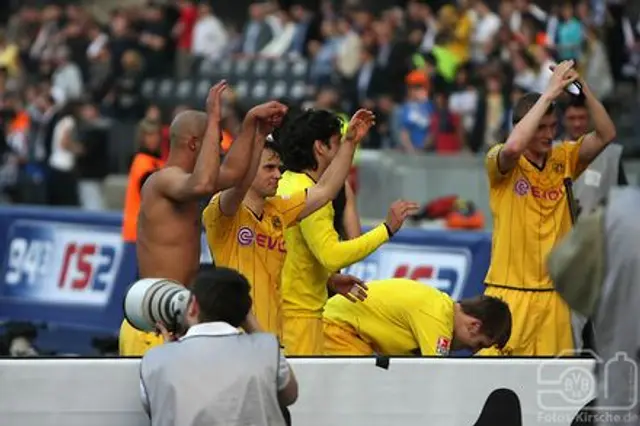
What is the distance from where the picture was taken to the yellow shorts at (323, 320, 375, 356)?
31.9ft

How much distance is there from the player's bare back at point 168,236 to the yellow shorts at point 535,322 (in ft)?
6.23

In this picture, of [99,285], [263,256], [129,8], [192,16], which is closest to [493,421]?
[263,256]

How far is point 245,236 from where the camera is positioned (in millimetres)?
8969

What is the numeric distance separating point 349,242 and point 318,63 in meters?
16.8

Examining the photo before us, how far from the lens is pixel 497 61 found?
22.1 m

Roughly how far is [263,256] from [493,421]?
1.46 m

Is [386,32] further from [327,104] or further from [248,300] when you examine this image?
[248,300]

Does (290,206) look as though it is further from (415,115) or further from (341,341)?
(415,115)

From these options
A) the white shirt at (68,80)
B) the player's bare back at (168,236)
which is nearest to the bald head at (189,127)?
the player's bare back at (168,236)

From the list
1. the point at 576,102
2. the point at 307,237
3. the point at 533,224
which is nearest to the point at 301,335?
the point at 307,237

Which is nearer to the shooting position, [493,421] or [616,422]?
[616,422]

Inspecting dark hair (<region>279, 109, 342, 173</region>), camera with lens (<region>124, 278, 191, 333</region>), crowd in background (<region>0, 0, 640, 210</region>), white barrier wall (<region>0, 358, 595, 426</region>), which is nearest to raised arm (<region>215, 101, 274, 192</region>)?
dark hair (<region>279, 109, 342, 173</region>)

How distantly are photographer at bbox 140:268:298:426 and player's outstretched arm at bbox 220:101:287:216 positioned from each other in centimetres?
178

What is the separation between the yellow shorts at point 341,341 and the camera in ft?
31.9
